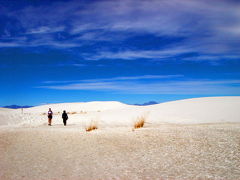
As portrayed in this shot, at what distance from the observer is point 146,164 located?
25.0ft

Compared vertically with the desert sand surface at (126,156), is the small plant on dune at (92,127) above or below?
above

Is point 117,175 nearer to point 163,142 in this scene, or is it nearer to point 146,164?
point 146,164

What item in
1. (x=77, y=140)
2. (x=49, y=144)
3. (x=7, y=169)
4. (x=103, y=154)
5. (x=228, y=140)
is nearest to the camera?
(x=7, y=169)

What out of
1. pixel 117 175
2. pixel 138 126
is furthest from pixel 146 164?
pixel 138 126

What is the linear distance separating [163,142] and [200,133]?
2122mm

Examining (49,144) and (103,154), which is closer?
(103,154)

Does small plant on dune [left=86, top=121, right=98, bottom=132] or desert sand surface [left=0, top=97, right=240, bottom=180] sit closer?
desert sand surface [left=0, top=97, right=240, bottom=180]

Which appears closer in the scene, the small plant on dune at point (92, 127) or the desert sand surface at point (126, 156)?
the desert sand surface at point (126, 156)

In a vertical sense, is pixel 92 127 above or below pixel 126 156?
above

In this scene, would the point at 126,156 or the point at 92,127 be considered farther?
the point at 92,127

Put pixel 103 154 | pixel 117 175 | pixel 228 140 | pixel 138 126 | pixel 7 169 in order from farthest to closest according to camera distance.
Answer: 1. pixel 138 126
2. pixel 228 140
3. pixel 103 154
4. pixel 7 169
5. pixel 117 175

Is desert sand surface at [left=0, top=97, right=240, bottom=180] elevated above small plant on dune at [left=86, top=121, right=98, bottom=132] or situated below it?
below

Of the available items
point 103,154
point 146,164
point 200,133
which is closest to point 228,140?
point 200,133

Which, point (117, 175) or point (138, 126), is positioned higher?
point (138, 126)
